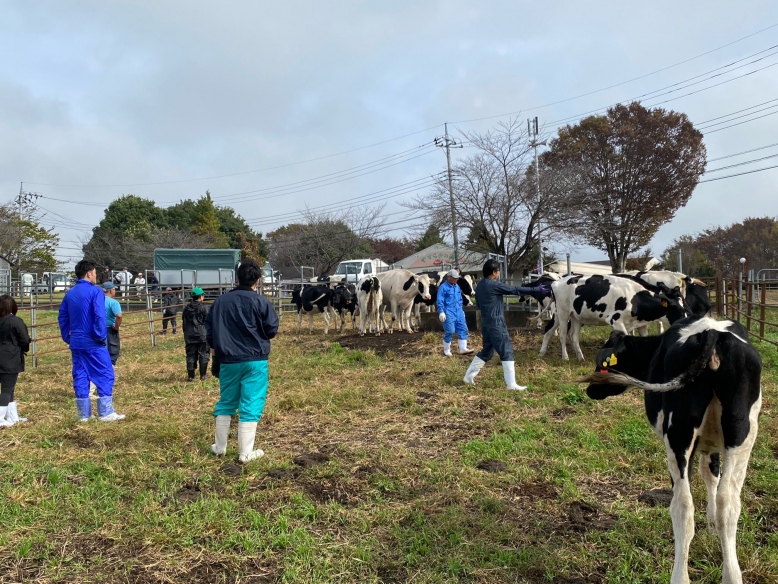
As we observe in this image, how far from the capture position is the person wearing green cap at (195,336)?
Answer: 353 inches

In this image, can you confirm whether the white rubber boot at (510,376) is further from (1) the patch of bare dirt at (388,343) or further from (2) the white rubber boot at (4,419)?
(2) the white rubber boot at (4,419)

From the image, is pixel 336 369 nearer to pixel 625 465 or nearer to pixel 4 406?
pixel 4 406

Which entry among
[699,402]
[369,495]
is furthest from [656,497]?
[369,495]

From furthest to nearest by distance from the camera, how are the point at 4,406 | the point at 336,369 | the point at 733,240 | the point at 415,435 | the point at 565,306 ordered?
the point at 733,240 < the point at 565,306 < the point at 336,369 < the point at 4,406 < the point at 415,435

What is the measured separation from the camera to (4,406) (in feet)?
20.9

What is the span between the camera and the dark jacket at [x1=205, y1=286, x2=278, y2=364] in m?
4.87

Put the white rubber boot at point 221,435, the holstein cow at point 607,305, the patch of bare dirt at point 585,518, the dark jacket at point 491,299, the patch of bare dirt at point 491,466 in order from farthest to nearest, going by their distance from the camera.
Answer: the holstein cow at point 607,305 < the dark jacket at point 491,299 < the white rubber boot at point 221,435 < the patch of bare dirt at point 491,466 < the patch of bare dirt at point 585,518

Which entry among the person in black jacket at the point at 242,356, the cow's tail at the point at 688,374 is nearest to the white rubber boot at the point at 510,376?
the person in black jacket at the point at 242,356

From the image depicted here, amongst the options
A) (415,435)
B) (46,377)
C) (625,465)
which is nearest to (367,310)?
(46,377)

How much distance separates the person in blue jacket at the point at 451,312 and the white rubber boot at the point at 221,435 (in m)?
5.67

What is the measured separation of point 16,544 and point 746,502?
15.6 feet

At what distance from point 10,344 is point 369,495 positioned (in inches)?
195

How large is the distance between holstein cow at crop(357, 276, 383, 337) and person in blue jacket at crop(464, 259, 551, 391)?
683cm

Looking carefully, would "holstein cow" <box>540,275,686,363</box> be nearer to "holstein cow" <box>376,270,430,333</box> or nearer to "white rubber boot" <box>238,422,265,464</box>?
"holstein cow" <box>376,270,430,333</box>
